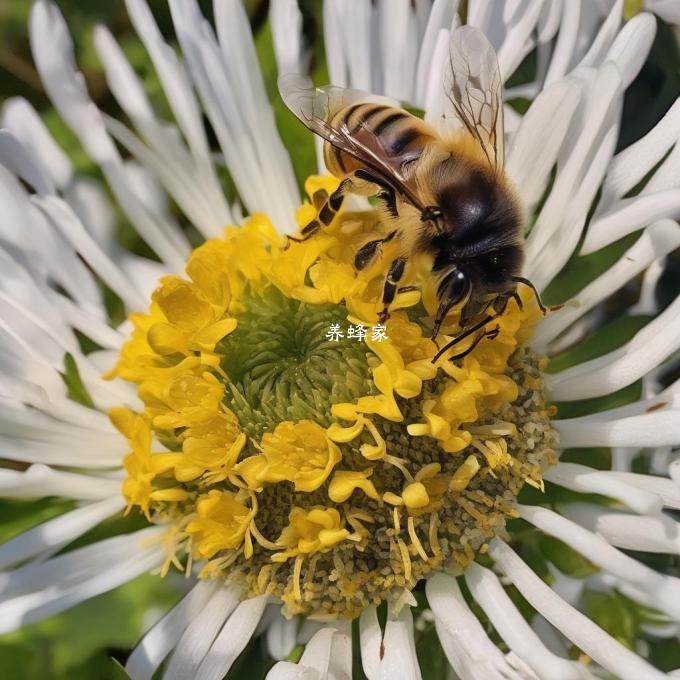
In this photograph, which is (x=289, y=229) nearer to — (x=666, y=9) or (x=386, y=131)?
(x=386, y=131)

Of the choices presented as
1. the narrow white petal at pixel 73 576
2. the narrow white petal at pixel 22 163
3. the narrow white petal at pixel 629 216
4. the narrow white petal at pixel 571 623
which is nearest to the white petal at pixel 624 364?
the narrow white petal at pixel 629 216

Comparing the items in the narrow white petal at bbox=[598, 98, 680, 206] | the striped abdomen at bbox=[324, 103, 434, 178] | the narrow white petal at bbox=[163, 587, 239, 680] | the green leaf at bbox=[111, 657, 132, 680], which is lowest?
the narrow white petal at bbox=[163, 587, 239, 680]

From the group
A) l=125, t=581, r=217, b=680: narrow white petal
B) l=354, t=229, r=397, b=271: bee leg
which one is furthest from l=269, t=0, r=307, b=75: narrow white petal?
l=125, t=581, r=217, b=680: narrow white petal

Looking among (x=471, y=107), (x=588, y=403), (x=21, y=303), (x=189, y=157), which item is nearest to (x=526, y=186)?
(x=471, y=107)

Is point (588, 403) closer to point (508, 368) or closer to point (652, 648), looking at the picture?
point (508, 368)

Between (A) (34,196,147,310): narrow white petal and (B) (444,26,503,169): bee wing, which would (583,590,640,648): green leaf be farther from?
(A) (34,196,147,310): narrow white petal
